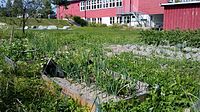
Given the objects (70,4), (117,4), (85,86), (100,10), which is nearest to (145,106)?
(85,86)

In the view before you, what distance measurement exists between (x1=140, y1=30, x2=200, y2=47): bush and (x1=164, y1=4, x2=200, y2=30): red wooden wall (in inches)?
184

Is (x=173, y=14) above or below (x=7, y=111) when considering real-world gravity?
above

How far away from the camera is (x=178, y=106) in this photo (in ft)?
15.1

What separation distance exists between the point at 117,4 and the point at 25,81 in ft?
125

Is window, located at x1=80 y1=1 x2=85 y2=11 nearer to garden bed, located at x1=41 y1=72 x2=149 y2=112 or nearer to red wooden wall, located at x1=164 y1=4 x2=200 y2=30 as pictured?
red wooden wall, located at x1=164 y1=4 x2=200 y2=30

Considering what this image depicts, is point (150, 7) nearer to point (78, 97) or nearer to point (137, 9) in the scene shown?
point (137, 9)

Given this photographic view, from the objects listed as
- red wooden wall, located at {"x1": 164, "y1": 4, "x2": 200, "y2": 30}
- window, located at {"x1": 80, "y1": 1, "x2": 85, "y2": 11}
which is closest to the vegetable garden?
red wooden wall, located at {"x1": 164, "y1": 4, "x2": 200, "y2": 30}

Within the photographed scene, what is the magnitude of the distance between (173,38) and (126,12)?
1078 inches

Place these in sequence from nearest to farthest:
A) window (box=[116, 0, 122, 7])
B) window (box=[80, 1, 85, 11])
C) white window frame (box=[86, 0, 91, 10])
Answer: window (box=[116, 0, 122, 7]) < white window frame (box=[86, 0, 91, 10]) < window (box=[80, 1, 85, 11])

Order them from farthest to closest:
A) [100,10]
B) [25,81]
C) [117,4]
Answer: [100,10] → [117,4] → [25,81]

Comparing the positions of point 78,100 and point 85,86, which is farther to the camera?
point 85,86

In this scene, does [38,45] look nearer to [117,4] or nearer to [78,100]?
[78,100]

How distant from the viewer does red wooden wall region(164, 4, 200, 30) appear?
18.5 metres

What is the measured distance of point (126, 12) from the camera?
1602 inches
